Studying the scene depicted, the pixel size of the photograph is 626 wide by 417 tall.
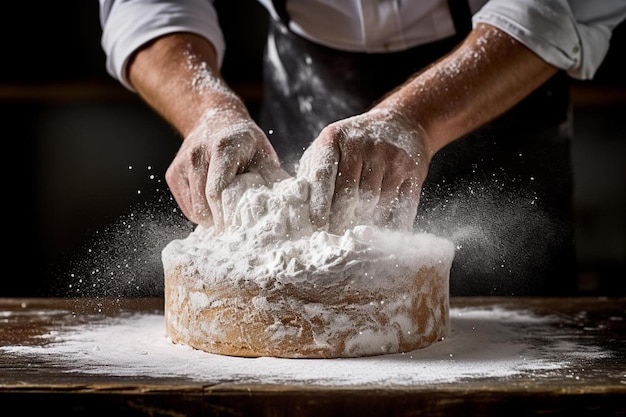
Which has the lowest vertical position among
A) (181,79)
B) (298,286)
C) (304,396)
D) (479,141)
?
(304,396)

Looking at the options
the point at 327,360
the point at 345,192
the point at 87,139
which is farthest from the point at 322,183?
the point at 87,139

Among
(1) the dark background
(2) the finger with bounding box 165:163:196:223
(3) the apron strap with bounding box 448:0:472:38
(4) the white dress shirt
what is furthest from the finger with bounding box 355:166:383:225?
(1) the dark background

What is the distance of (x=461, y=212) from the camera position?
150 centimetres

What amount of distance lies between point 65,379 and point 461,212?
0.78m

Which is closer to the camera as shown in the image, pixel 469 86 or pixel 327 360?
pixel 327 360

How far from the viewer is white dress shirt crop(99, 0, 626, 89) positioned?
154cm

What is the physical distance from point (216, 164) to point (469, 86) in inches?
19.4

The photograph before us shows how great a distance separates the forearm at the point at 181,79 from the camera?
157 centimetres

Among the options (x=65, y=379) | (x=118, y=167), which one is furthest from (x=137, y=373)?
(x=118, y=167)

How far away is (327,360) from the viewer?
3.79ft

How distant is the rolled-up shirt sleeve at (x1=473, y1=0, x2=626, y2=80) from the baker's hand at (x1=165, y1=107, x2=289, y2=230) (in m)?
0.51

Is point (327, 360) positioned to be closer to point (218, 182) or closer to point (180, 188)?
point (218, 182)

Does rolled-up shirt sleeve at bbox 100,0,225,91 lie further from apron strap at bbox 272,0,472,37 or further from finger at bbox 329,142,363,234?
finger at bbox 329,142,363,234

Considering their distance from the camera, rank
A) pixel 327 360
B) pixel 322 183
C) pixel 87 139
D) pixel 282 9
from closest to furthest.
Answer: pixel 327 360
pixel 322 183
pixel 282 9
pixel 87 139
